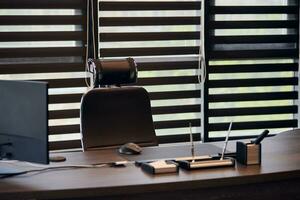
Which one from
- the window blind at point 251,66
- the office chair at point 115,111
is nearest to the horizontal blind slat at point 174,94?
the window blind at point 251,66

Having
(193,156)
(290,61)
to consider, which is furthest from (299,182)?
(290,61)

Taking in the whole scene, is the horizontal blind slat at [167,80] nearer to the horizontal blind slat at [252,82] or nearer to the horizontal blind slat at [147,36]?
the horizontal blind slat at [252,82]

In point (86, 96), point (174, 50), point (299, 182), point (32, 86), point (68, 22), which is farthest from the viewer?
point (174, 50)

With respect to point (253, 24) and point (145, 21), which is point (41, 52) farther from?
point (253, 24)

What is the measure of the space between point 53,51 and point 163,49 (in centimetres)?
88

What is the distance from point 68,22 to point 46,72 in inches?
16.3

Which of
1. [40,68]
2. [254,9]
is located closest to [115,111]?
[40,68]

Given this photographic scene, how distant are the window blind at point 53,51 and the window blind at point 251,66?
3.51ft

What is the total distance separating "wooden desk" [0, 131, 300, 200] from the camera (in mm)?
2211

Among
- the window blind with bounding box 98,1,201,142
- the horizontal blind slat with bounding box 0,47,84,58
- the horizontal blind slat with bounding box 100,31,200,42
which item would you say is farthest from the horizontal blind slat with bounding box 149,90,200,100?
the horizontal blind slat with bounding box 0,47,84,58

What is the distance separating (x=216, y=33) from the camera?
451cm

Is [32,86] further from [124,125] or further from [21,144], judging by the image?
[124,125]

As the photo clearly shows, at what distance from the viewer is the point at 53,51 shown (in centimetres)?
413

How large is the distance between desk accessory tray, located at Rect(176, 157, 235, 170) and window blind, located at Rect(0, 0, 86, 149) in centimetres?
184
